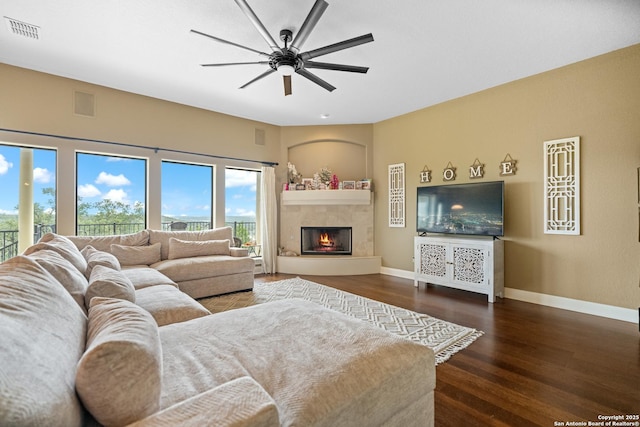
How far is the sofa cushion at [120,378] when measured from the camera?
30.5 inches

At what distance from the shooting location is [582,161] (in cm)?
346

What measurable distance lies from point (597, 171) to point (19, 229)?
701 cm

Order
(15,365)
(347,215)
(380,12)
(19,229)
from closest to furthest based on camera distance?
1. (15,365)
2. (380,12)
3. (19,229)
4. (347,215)

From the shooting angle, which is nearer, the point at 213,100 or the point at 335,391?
the point at 335,391

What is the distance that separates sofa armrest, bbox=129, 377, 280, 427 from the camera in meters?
0.77

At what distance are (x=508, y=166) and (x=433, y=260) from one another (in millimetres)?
1645

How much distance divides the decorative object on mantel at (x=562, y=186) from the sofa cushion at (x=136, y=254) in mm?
5122

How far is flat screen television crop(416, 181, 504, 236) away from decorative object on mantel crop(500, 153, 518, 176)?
270mm

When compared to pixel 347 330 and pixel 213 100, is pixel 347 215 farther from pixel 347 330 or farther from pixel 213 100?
pixel 347 330

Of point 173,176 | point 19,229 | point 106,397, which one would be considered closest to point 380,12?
point 106,397

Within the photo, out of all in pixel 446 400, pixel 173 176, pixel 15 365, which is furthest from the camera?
pixel 173 176

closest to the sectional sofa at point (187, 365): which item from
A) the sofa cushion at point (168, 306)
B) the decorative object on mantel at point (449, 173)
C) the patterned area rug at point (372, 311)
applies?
the sofa cushion at point (168, 306)

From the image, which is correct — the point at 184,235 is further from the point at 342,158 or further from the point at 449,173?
the point at 449,173

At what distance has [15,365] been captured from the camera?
0.67 m
